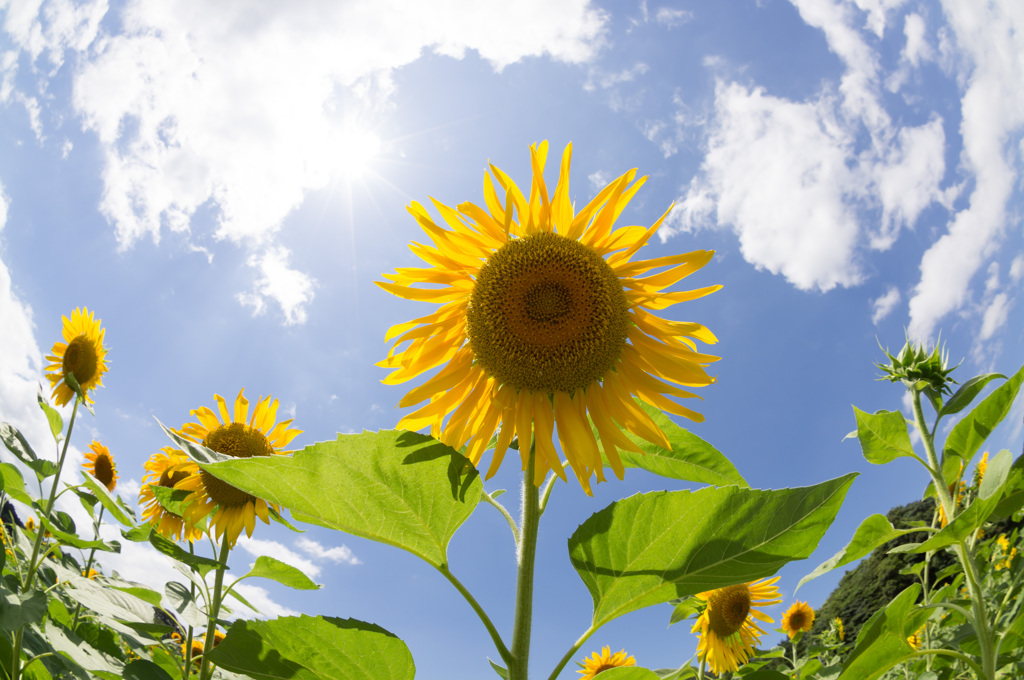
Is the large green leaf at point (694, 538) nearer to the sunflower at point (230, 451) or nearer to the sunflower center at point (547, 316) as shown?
the sunflower center at point (547, 316)

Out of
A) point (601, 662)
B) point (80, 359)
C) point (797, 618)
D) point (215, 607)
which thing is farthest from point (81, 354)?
point (797, 618)

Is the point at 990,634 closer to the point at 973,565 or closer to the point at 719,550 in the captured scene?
the point at 973,565

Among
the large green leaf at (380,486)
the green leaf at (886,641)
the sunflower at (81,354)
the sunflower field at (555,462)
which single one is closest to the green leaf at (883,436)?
the sunflower field at (555,462)

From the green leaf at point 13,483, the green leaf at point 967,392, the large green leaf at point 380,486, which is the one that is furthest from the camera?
the green leaf at point 13,483

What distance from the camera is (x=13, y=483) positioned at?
150 inches

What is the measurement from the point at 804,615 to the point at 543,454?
32.0 ft

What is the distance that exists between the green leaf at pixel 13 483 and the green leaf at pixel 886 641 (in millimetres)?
4624

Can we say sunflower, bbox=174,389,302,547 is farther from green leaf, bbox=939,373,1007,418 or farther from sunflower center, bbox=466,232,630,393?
green leaf, bbox=939,373,1007,418

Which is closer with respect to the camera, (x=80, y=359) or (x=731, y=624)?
(x=731, y=624)

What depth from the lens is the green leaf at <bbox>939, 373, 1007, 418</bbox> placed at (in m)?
2.73

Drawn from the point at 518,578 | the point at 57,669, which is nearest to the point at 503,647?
the point at 518,578

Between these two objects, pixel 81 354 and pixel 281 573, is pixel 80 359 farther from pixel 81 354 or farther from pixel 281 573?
pixel 281 573

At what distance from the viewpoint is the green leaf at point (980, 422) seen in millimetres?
2520

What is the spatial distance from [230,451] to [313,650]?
3.72 metres
